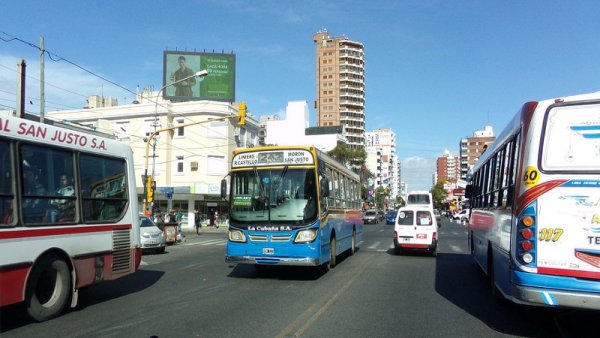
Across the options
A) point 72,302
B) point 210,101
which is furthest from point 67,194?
point 210,101

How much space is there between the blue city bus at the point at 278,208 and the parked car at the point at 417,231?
19.6ft

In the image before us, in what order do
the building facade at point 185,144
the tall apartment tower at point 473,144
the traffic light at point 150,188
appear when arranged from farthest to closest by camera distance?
the tall apartment tower at point 473,144
the building facade at point 185,144
the traffic light at point 150,188

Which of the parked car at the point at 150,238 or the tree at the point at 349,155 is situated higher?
the tree at the point at 349,155

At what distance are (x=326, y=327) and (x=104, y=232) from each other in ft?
15.0

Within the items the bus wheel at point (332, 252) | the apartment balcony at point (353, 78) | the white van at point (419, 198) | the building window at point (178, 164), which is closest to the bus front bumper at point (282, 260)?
the bus wheel at point (332, 252)

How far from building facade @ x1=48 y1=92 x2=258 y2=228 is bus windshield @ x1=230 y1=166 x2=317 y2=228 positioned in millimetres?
34002

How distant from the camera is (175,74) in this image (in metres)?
50.5

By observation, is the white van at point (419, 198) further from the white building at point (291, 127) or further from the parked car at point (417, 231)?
the white building at point (291, 127)

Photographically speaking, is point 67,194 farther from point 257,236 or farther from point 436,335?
point 436,335

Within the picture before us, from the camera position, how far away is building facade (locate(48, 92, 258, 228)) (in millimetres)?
46812

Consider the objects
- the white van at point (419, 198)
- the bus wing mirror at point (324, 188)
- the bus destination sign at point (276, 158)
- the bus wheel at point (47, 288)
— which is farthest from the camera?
the white van at point (419, 198)

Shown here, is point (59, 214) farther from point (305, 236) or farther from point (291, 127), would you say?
point (291, 127)

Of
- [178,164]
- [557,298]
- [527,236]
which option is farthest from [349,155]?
[557,298]

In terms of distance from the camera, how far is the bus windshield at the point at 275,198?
38.7 feet
